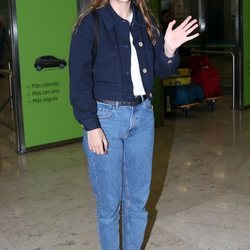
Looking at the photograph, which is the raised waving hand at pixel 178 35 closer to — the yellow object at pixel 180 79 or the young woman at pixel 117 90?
the young woman at pixel 117 90

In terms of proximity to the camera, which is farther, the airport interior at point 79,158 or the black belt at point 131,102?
the airport interior at point 79,158

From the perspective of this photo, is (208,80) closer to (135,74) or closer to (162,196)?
(162,196)

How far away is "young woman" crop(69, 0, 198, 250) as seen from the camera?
187 cm

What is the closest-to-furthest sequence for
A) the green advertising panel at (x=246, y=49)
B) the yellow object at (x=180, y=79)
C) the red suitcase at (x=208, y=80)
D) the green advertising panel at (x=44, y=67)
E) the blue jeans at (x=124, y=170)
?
the blue jeans at (x=124, y=170)
the green advertising panel at (x=44, y=67)
the yellow object at (x=180, y=79)
the green advertising panel at (x=246, y=49)
the red suitcase at (x=208, y=80)

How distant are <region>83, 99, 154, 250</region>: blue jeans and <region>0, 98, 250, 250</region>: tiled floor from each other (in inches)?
24.6

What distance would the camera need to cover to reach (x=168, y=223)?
10.0 feet

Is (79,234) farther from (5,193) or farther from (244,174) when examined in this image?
(244,174)

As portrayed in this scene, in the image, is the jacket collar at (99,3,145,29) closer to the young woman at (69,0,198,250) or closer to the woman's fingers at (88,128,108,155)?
the young woman at (69,0,198,250)

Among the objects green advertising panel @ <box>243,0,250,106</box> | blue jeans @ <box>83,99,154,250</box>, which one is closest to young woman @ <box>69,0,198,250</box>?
blue jeans @ <box>83,99,154,250</box>

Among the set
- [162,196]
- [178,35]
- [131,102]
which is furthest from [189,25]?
[162,196]

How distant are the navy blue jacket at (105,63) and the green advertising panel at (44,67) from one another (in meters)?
2.97

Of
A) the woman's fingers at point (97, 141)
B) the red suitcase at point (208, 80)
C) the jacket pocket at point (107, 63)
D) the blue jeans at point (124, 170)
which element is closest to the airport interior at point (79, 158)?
the red suitcase at point (208, 80)

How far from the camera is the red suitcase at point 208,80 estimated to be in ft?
23.0

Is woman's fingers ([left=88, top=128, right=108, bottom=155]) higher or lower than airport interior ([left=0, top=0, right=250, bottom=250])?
higher
